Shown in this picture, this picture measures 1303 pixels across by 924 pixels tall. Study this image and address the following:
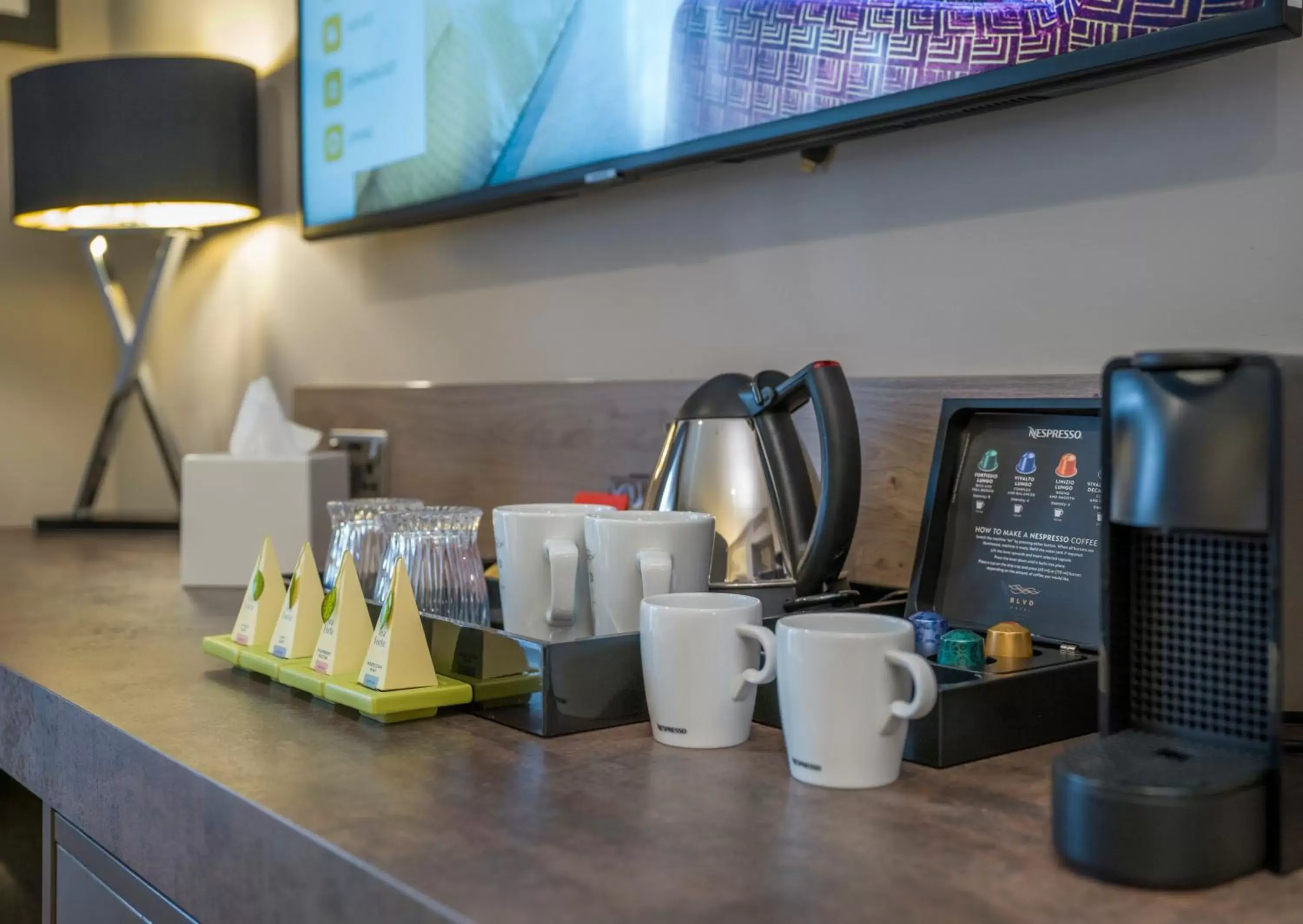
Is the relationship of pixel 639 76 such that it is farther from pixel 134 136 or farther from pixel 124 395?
pixel 124 395

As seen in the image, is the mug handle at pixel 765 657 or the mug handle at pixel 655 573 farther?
the mug handle at pixel 655 573

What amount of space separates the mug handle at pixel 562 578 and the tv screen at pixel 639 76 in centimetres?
49

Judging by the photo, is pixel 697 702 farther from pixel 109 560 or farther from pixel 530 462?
pixel 109 560

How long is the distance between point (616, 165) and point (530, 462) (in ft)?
1.45

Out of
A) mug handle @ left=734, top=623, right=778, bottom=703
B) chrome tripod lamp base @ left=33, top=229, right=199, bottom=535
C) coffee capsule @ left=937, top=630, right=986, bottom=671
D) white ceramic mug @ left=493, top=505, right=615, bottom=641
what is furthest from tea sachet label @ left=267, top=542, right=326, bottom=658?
chrome tripod lamp base @ left=33, top=229, right=199, bottom=535

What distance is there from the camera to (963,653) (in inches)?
33.4

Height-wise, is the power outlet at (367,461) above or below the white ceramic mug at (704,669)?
above

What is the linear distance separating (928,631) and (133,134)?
1.58 metres

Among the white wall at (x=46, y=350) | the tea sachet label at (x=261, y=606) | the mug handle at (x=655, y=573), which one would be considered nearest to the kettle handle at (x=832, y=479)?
the mug handle at (x=655, y=573)

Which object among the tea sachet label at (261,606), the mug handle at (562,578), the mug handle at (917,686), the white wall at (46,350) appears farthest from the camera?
the white wall at (46,350)

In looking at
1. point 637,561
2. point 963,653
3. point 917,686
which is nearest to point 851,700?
point 917,686

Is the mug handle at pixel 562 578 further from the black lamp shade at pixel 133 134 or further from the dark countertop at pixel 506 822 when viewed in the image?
the black lamp shade at pixel 133 134

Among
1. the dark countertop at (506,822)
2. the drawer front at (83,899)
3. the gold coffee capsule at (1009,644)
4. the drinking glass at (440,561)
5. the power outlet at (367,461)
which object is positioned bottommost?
the drawer front at (83,899)

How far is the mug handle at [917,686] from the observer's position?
28.0 inches
